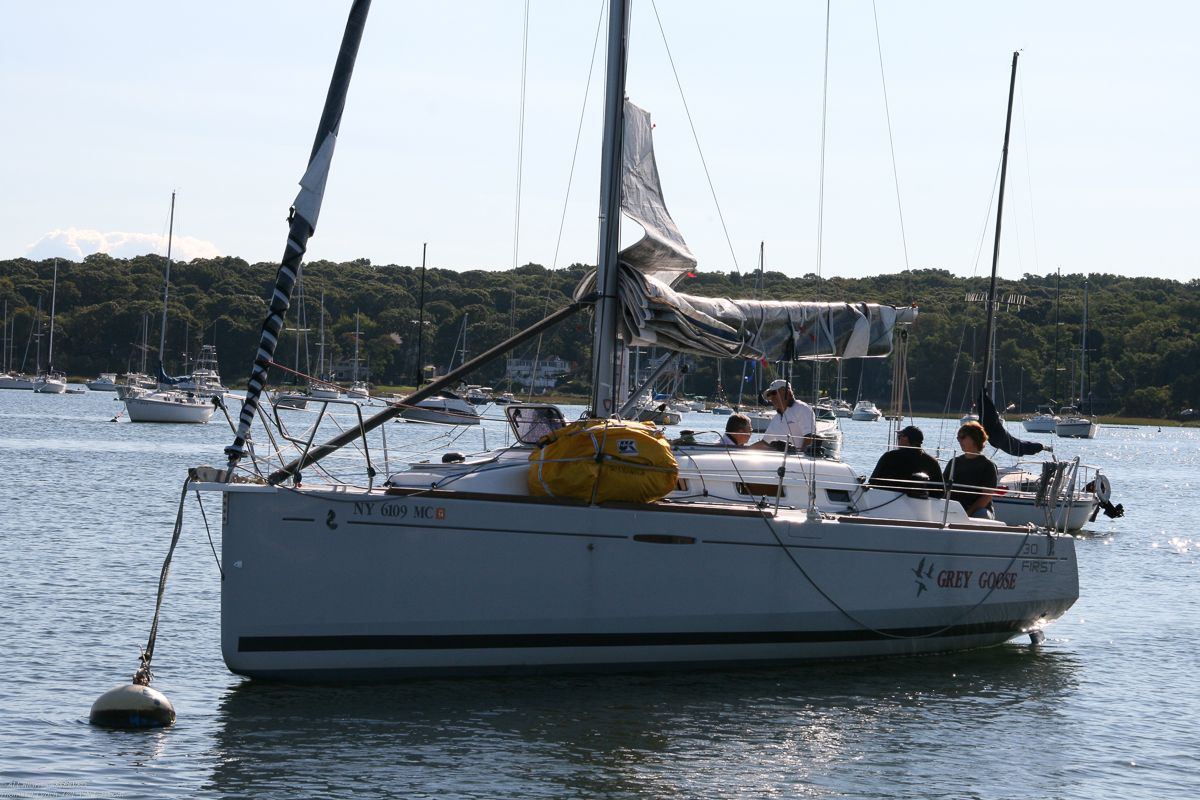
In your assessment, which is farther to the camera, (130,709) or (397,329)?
(397,329)

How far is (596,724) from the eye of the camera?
8.07 meters

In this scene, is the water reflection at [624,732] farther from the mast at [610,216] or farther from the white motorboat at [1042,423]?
the white motorboat at [1042,423]

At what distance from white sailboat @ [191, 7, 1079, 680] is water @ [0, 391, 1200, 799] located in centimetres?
A: 33

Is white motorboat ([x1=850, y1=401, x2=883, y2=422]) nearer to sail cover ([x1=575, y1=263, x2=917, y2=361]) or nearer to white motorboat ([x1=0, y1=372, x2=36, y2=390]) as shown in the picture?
white motorboat ([x1=0, y1=372, x2=36, y2=390])

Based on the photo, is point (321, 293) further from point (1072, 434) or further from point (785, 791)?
point (785, 791)

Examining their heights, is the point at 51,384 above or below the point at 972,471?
below

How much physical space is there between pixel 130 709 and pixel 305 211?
3517 millimetres

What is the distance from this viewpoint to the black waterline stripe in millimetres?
8008

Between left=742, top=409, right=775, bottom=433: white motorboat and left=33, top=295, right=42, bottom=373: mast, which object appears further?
left=33, top=295, right=42, bottom=373: mast

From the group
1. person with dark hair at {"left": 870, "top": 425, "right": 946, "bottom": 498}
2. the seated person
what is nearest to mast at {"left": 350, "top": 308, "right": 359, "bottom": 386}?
the seated person

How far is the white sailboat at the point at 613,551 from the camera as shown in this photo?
7984 millimetres

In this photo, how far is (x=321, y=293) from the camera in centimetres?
8000

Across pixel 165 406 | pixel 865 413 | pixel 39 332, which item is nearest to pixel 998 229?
pixel 165 406

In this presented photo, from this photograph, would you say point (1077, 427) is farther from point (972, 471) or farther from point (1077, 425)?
point (972, 471)
